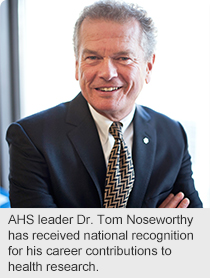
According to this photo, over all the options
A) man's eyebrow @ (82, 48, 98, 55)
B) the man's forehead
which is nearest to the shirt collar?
man's eyebrow @ (82, 48, 98, 55)

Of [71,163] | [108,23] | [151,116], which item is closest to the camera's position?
[108,23]

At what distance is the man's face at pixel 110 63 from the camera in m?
1.07

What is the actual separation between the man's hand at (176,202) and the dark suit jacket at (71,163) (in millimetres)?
32

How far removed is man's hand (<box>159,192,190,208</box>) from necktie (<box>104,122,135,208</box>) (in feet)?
0.85

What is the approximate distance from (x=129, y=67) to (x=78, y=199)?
69cm

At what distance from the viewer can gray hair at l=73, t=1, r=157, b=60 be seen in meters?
1.08

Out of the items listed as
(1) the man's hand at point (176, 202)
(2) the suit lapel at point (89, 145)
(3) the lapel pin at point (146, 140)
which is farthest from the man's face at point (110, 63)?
(1) the man's hand at point (176, 202)

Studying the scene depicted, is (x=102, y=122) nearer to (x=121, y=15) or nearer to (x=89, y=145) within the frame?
(x=89, y=145)

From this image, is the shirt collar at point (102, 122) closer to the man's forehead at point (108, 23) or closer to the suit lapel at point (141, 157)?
the suit lapel at point (141, 157)

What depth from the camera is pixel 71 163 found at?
1181mm

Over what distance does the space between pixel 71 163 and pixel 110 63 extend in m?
0.51

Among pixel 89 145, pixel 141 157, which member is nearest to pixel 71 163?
pixel 89 145

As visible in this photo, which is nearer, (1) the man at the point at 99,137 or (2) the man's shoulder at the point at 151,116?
(1) the man at the point at 99,137
